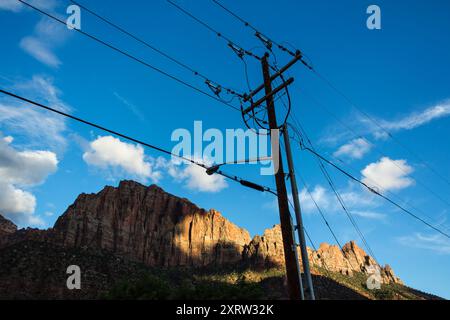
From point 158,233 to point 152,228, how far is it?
3.79 metres

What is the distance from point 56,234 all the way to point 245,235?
99067 mm

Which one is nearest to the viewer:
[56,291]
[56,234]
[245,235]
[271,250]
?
[56,291]

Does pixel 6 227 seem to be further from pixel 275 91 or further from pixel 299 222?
pixel 299 222

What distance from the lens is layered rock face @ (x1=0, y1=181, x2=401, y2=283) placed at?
13912 cm

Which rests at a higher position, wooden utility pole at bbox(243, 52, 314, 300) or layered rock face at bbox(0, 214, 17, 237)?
layered rock face at bbox(0, 214, 17, 237)

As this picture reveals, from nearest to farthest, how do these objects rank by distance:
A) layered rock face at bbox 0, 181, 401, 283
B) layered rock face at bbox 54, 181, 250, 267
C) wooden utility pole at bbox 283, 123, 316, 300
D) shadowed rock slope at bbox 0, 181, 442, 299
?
1. wooden utility pole at bbox 283, 123, 316, 300
2. shadowed rock slope at bbox 0, 181, 442, 299
3. layered rock face at bbox 0, 181, 401, 283
4. layered rock face at bbox 54, 181, 250, 267

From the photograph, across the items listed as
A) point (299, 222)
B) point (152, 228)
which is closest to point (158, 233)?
point (152, 228)

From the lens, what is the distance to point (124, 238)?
518 feet

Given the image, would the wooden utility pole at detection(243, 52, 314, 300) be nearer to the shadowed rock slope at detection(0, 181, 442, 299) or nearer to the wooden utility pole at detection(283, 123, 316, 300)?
the wooden utility pole at detection(283, 123, 316, 300)

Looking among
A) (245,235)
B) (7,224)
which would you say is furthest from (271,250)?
(7,224)

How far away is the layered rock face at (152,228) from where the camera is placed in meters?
148

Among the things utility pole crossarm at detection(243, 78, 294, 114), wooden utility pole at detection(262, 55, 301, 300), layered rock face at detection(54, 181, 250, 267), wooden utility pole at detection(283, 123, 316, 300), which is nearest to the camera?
wooden utility pole at detection(262, 55, 301, 300)

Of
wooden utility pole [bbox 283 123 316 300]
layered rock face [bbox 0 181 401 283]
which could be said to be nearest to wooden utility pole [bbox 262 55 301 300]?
wooden utility pole [bbox 283 123 316 300]
